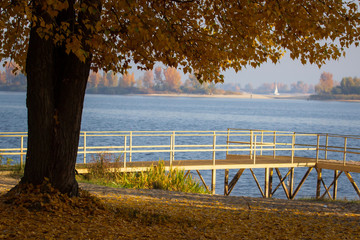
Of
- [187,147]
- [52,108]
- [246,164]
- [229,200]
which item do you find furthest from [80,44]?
[187,147]

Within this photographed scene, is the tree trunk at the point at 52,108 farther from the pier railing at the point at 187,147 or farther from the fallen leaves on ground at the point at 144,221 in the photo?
the pier railing at the point at 187,147

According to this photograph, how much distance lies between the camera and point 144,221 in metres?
8.29

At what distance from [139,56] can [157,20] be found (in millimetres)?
1841

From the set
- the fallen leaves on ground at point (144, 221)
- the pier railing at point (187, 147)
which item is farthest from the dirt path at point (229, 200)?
the pier railing at point (187, 147)

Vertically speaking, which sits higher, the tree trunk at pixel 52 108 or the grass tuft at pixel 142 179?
the tree trunk at pixel 52 108

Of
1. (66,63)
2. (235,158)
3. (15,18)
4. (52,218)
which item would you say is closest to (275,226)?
(52,218)

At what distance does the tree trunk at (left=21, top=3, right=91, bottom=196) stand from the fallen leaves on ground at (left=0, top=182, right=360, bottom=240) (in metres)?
0.40

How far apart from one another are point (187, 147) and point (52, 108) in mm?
45447

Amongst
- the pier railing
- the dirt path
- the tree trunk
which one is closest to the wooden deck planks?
the pier railing

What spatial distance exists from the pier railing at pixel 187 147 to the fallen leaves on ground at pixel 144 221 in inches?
88.6

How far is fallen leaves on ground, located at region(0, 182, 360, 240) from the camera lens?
7.12 metres

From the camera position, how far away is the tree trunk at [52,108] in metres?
7.95

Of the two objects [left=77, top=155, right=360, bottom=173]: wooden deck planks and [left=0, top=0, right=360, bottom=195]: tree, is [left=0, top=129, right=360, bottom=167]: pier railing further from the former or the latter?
[left=0, top=0, right=360, bottom=195]: tree

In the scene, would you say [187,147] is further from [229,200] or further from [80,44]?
[80,44]
